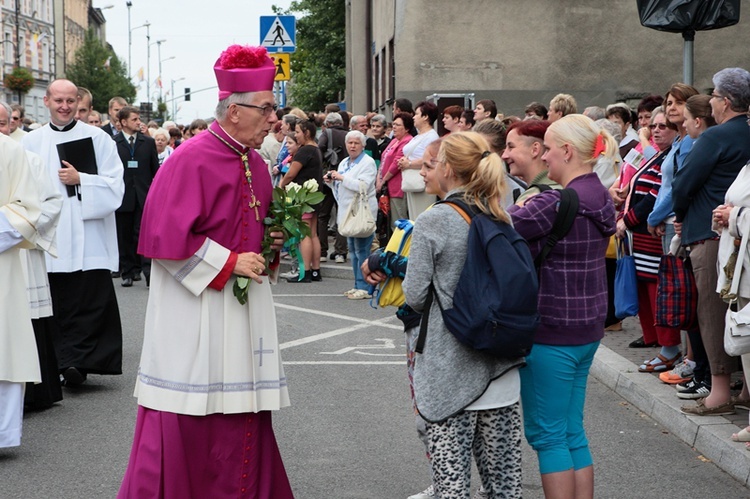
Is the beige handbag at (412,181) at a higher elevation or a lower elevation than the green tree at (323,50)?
lower

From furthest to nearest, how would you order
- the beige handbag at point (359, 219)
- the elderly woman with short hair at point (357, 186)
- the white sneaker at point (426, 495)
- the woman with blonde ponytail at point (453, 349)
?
1. the elderly woman with short hair at point (357, 186)
2. the beige handbag at point (359, 219)
3. the white sneaker at point (426, 495)
4. the woman with blonde ponytail at point (453, 349)

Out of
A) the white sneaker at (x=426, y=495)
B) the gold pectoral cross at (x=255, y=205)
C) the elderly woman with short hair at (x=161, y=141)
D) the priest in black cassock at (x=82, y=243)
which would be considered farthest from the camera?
the elderly woman with short hair at (x=161, y=141)

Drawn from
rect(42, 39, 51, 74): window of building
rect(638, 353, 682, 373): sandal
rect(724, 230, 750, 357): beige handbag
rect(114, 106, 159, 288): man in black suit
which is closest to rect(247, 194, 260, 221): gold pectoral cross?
rect(724, 230, 750, 357): beige handbag

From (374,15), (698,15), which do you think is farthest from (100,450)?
(374,15)

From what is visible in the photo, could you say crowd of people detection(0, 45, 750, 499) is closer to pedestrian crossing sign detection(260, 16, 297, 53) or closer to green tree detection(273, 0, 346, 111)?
pedestrian crossing sign detection(260, 16, 297, 53)

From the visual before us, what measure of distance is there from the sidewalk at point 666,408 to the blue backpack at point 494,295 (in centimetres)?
232

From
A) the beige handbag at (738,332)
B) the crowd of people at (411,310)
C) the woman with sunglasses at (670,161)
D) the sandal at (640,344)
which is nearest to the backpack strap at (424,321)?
the crowd of people at (411,310)

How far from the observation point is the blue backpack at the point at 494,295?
171 inches

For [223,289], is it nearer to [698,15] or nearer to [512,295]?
[512,295]

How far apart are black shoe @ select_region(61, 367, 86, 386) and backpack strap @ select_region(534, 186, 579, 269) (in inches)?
185

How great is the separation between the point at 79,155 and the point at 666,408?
14.9ft

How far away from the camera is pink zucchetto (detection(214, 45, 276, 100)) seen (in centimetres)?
479

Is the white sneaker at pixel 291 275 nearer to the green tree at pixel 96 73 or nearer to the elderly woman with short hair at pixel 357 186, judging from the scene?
the elderly woman with short hair at pixel 357 186

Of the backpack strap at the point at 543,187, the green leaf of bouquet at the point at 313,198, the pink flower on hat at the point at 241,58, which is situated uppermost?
the pink flower on hat at the point at 241,58
